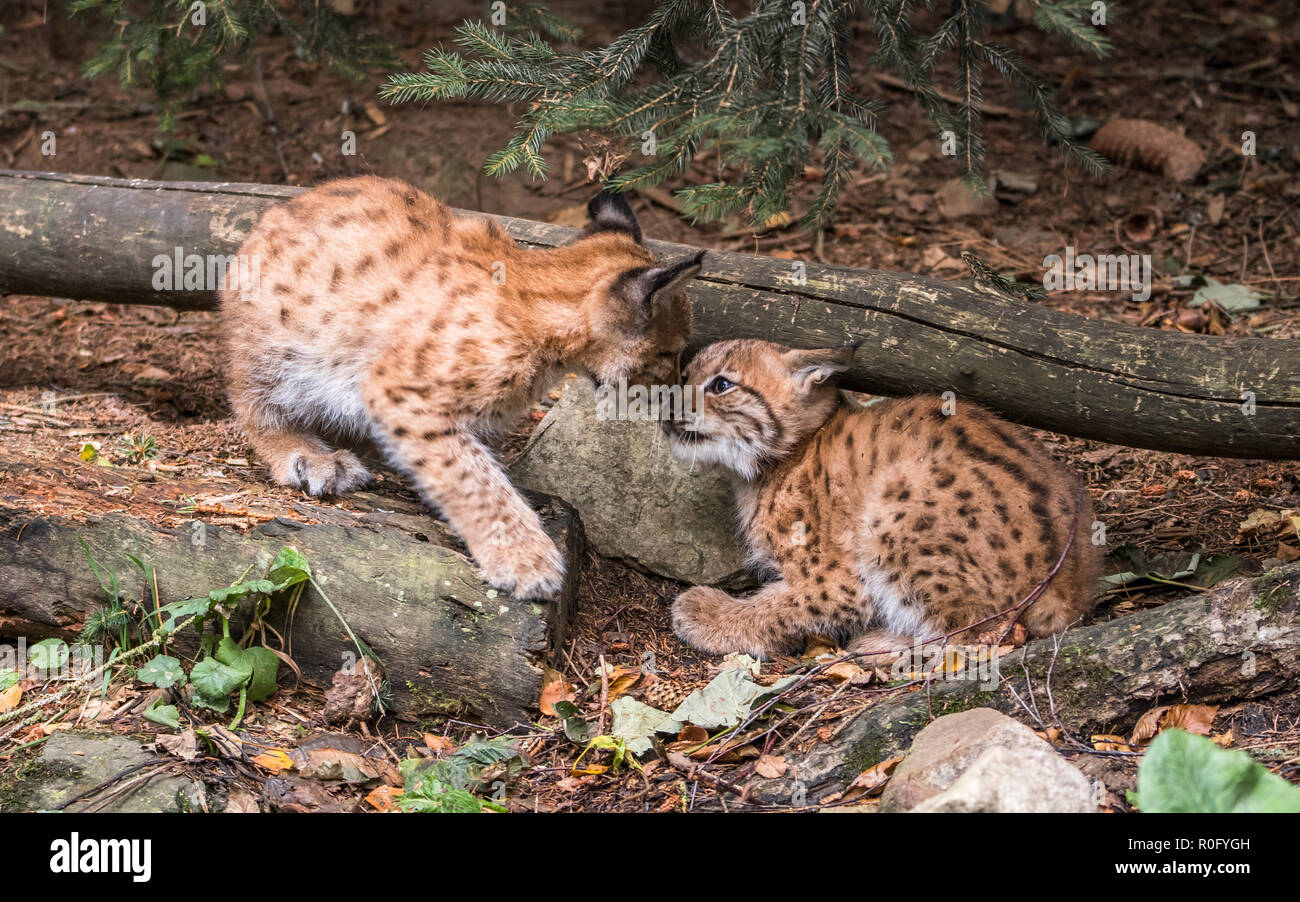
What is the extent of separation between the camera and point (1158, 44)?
9.66m

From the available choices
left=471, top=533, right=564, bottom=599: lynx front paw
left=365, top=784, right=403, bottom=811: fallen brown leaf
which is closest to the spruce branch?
left=471, top=533, right=564, bottom=599: lynx front paw

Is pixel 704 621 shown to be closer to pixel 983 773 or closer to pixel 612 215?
pixel 612 215

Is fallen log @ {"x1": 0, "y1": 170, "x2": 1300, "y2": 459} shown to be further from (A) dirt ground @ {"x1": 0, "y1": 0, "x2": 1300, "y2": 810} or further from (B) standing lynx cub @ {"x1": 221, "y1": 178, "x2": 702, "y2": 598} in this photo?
(A) dirt ground @ {"x1": 0, "y1": 0, "x2": 1300, "y2": 810}

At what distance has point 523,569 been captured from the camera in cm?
445

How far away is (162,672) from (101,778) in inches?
16.3

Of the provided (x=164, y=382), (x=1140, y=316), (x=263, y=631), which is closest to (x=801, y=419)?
(x=263, y=631)

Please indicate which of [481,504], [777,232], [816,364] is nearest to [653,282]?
[816,364]

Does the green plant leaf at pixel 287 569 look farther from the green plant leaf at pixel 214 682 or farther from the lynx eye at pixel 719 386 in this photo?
the lynx eye at pixel 719 386

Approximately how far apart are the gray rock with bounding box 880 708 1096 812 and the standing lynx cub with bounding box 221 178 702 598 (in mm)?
1624

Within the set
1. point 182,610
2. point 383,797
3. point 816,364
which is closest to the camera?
point 383,797

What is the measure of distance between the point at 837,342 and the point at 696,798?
7.93 ft

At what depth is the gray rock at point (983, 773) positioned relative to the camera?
9.77 ft
